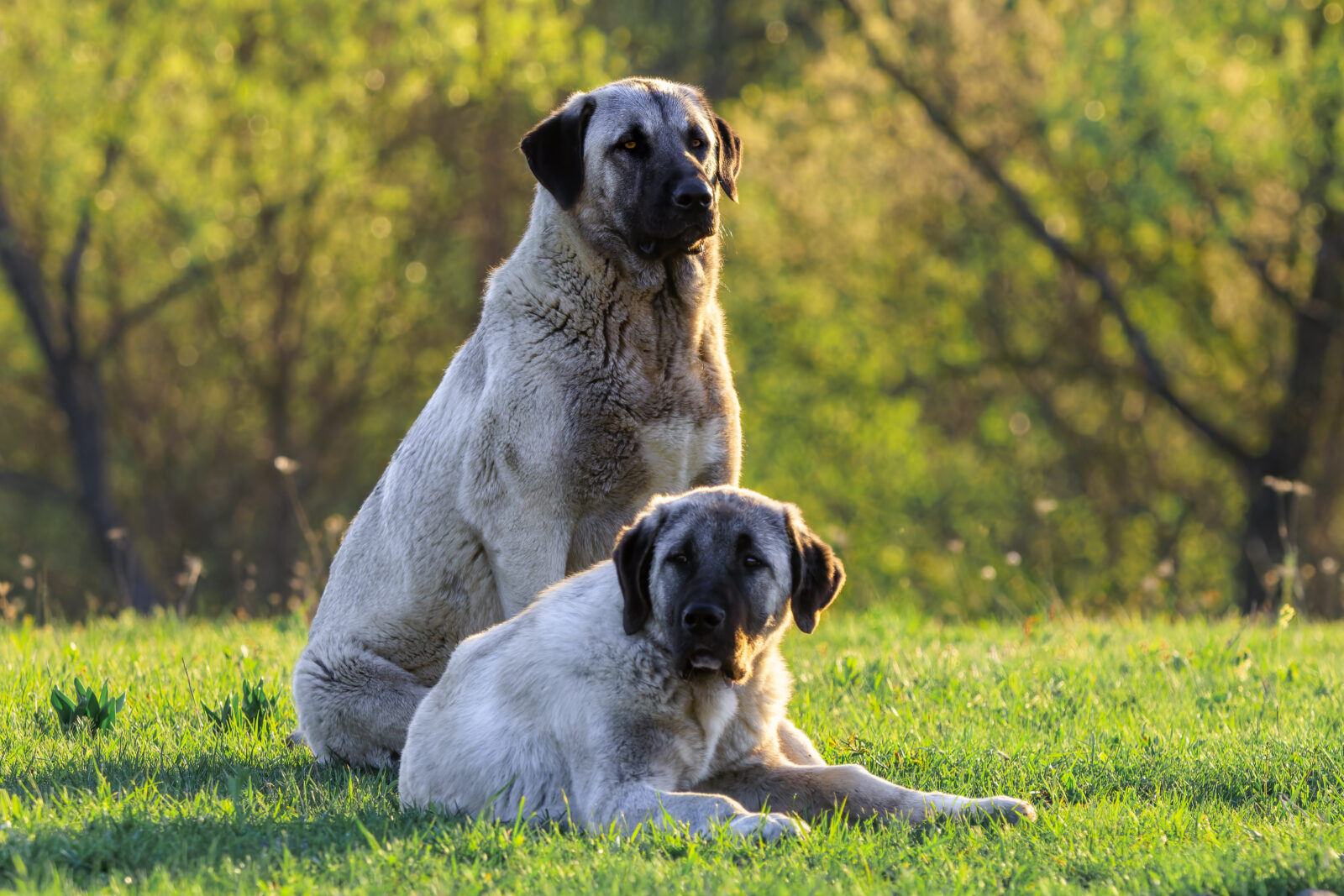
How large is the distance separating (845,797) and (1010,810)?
53 centimetres

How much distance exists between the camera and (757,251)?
23.8 meters

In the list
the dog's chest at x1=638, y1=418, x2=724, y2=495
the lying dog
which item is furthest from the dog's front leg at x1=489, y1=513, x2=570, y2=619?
the lying dog

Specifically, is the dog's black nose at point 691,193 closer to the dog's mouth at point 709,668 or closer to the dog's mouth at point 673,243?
the dog's mouth at point 673,243

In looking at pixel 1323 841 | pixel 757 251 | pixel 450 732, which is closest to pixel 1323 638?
pixel 1323 841

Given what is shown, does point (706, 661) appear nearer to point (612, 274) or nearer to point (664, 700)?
point (664, 700)

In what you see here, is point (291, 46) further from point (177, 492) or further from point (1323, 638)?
point (1323, 638)

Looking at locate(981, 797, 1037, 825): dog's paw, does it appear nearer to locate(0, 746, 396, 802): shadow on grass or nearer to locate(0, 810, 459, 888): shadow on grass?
locate(0, 810, 459, 888): shadow on grass

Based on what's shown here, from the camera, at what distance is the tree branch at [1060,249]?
19.5 metres

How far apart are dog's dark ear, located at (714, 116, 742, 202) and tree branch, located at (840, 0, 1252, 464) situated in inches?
569

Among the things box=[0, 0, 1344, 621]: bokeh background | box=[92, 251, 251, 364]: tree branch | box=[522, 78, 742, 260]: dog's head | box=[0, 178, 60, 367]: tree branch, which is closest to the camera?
box=[522, 78, 742, 260]: dog's head

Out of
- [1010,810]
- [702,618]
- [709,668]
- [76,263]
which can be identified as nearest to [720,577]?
[702,618]

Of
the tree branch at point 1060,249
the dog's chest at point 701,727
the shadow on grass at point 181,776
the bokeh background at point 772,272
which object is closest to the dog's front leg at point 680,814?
the dog's chest at point 701,727

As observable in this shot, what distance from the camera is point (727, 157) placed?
6.33m

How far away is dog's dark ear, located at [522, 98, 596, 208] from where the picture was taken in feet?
19.4
